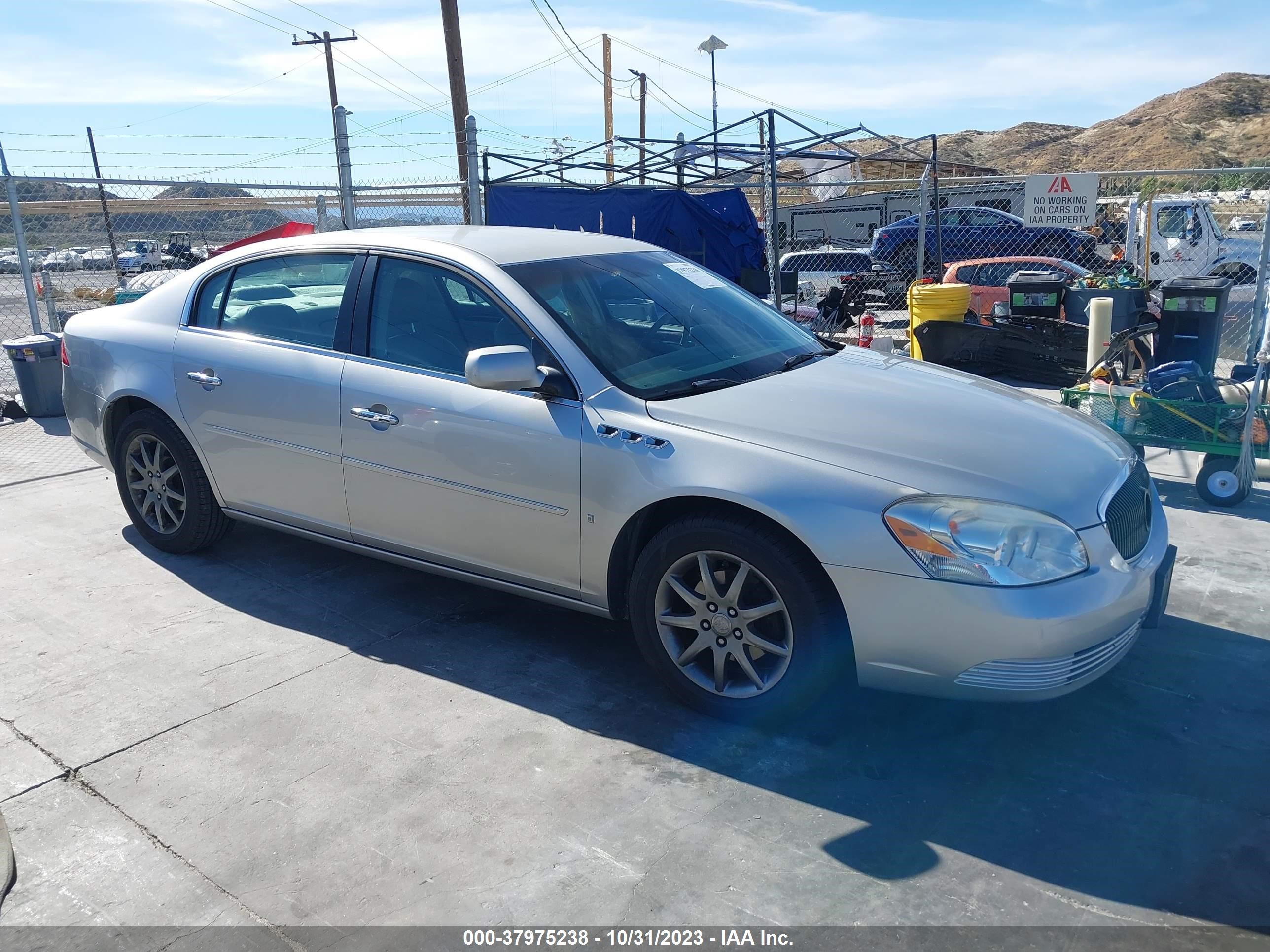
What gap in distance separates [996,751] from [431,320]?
2.66 metres

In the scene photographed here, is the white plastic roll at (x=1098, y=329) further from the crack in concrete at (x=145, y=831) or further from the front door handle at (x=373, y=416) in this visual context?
the crack in concrete at (x=145, y=831)

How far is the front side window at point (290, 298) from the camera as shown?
429 cm

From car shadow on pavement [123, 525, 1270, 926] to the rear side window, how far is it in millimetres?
1344

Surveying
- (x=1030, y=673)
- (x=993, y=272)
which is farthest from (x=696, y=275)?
(x=993, y=272)

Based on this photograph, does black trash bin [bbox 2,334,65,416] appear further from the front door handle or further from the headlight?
the headlight

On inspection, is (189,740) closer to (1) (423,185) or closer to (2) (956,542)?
(2) (956,542)

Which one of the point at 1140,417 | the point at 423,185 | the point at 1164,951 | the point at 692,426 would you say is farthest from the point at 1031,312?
the point at 1164,951

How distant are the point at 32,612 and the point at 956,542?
3.99m

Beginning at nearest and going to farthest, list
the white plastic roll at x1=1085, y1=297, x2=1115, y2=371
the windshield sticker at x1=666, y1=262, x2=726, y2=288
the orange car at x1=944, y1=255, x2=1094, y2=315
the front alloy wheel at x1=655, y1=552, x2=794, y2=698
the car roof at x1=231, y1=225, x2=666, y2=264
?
the front alloy wheel at x1=655, y1=552, x2=794, y2=698 < the car roof at x1=231, y1=225, x2=666, y2=264 < the windshield sticker at x1=666, y1=262, x2=726, y2=288 < the white plastic roll at x1=1085, y1=297, x2=1115, y2=371 < the orange car at x1=944, y1=255, x2=1094, y2=315

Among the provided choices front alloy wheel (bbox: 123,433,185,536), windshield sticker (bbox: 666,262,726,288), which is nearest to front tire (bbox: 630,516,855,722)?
windshield sticker (bbox: 666,262,726,288)

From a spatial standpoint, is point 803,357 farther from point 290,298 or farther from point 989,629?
point 290,298

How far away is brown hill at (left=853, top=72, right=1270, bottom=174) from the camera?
6438 centimetres

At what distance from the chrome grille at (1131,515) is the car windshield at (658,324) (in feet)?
4.40

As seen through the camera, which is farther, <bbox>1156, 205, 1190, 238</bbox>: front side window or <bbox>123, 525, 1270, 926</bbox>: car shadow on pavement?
<bbox>1156, 205, 1190, 238</bbox>: front side window
